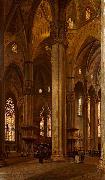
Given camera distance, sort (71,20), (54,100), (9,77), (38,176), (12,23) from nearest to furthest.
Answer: (38,176) → (54,100) → (12,23) → (71,20) → (9,77)

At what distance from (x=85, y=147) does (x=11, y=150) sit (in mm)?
8184

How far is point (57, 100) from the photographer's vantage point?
27062 mm

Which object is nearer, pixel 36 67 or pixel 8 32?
pixel 8 32

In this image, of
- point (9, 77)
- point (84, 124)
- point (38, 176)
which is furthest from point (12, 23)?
point (38, 176)

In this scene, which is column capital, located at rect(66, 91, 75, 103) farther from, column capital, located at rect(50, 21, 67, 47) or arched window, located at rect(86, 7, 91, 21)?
column capital, located at rect(50, 21, 67, 47)

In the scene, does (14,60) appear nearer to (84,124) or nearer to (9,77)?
(9,77)

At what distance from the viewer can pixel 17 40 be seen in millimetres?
39438

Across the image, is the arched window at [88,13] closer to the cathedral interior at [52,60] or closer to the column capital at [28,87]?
the cathedral interior at [52,60]

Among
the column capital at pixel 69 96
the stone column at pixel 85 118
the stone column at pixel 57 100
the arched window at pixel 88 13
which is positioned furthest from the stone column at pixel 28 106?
the stone column at pixel 85 118

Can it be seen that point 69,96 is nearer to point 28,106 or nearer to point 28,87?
point 28,106

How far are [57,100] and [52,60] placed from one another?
2.62 meters

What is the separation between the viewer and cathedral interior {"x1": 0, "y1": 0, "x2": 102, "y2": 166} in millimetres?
27203

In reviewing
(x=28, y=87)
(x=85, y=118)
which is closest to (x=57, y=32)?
(x=28, y=87)

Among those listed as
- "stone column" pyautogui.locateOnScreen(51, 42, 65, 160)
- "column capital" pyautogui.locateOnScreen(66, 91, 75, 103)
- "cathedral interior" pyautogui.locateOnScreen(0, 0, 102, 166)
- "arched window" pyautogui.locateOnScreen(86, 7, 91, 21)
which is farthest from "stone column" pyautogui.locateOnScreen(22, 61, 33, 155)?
"stone column" pyautogui.locateOnScreen(51, 42, 65, 160)
